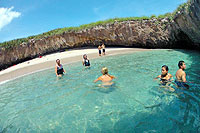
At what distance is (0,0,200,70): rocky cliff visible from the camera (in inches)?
623

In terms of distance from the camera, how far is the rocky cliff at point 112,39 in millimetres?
15812

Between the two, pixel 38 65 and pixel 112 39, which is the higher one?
pixel 112 39

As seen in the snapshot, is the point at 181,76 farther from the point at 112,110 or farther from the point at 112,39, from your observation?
the point at 112,39

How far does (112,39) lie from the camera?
20625 millimetres

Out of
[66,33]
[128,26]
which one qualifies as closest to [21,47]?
[66,33]

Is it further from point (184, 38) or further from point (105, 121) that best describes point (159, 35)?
point (105, 121)

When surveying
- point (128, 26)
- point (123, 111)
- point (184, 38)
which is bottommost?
point (123, 111)

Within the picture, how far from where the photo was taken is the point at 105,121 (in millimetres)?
3646

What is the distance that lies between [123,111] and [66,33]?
20.6 meters

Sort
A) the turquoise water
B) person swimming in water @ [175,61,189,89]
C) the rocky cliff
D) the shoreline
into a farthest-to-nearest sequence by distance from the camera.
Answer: the rocky cliff, the shoreline, person swimming in water @ [175,61,189,89], the turquoise water

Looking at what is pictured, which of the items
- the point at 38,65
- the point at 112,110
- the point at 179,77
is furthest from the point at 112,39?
the point at 112,110

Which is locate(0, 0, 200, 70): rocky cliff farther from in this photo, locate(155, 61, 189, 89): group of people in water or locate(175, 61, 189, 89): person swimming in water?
locate(175, 61, 189, 89): person swimming in water

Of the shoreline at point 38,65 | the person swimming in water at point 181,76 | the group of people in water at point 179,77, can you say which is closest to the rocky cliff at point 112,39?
the shoreline at point 38,65

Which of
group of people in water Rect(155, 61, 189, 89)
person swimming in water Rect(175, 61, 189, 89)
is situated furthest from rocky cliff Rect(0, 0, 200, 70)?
person swimming in water Rect(175, 61, 189, 89)
